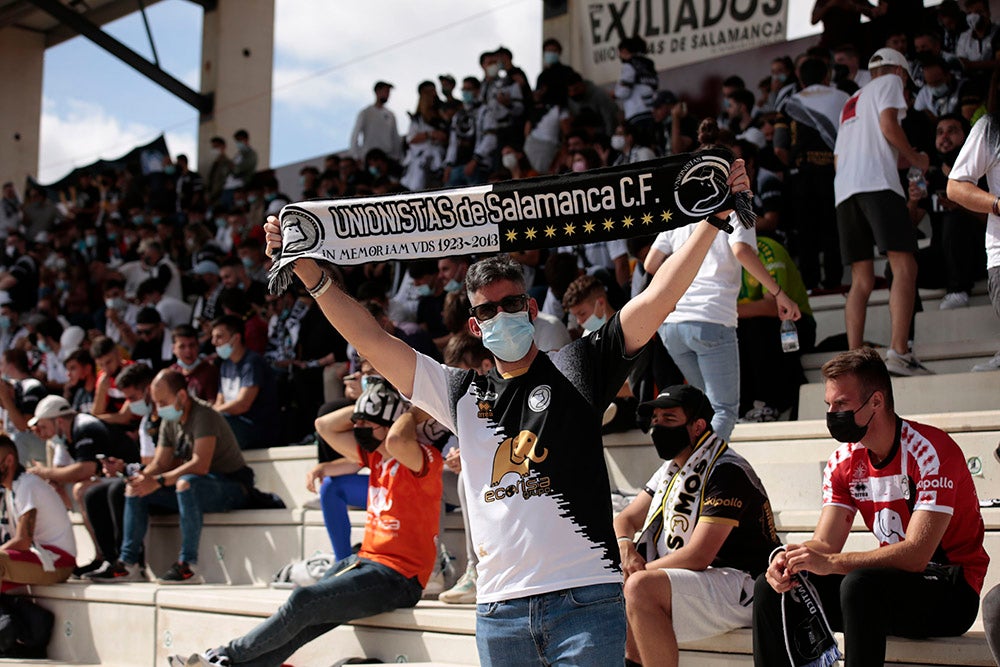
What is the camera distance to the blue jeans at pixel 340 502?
5.45 meters

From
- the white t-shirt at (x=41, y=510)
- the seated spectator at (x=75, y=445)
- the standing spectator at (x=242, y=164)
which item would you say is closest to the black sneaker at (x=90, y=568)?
the white t-shirt at (x=41, y=510)

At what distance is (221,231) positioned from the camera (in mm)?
12719

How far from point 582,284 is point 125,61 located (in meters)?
13.1

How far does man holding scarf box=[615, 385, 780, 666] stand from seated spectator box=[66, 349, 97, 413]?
5.73 m

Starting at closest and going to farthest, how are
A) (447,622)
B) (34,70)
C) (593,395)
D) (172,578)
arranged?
1. (593,395)
2. (447,622)
3. (172,578)
4. (34,70)

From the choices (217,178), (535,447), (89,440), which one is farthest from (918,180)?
(217,178)

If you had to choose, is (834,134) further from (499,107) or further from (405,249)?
(405,249)

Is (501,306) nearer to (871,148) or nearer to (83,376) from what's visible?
(871,148)

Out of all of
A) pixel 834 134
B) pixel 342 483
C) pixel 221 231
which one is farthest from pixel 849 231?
pixel 221 231

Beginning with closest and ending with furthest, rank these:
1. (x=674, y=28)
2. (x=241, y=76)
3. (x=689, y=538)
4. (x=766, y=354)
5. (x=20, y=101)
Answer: (x=689, y=538) → (x=766, y=354) → (x=674, y=28) → (x=241, y=76) → (x=20, y=101)

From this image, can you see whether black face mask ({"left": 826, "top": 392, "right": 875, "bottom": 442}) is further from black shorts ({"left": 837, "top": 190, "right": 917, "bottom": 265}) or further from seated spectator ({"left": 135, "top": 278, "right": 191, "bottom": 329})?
seated spectator ({"left": 135, "top": 278, "right": 191, "bottom": 329})

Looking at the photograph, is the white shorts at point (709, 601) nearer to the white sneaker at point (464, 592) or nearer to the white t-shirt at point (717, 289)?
the white sneaker at point (464, 592)

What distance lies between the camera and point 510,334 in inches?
114

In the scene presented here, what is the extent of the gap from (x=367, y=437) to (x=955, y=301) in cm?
339
